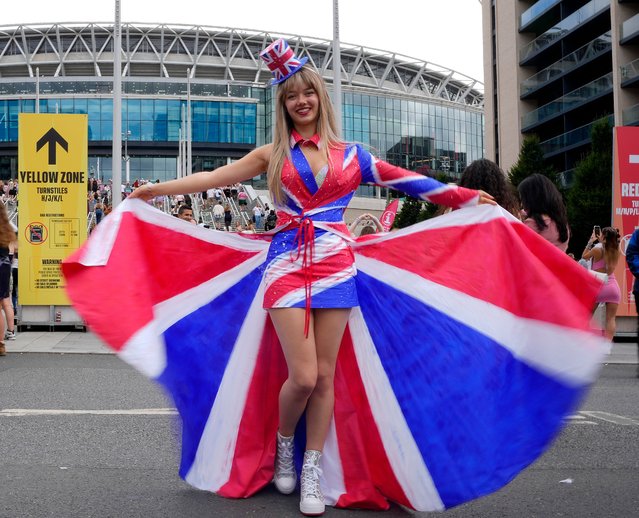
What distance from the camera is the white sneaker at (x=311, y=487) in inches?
130

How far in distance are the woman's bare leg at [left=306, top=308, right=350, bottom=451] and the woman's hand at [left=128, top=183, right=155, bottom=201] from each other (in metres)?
1.00

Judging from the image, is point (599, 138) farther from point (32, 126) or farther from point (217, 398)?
point (217, 398)

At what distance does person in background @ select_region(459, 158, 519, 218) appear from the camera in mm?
4715

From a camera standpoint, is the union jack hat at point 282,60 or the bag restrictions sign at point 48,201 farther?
the bag restrictions sign at point 48,201

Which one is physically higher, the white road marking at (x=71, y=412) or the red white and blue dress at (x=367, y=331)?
the red white and blue dress at (x=367, y=331)

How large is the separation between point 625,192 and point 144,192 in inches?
454

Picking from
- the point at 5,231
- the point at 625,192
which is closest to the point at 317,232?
the point at 5,231

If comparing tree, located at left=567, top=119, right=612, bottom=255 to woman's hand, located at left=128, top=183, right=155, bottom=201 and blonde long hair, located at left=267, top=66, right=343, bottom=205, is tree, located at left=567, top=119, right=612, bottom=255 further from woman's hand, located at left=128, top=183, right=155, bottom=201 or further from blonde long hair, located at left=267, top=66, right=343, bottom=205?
woman's hand, located at left=128, top=183, right=155, bottom=201

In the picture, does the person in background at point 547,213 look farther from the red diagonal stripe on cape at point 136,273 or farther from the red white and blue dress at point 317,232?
the red diagonal stripe on cape at point 136,273

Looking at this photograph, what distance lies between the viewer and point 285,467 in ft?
11.6

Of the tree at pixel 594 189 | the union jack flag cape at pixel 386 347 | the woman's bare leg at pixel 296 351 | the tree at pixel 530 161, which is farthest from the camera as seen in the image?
the tree at pixel 530 161

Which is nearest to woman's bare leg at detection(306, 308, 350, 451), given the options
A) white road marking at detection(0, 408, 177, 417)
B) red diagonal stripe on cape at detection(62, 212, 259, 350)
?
red diagonal stripe on cape at detection(62, 212, 259, 350)

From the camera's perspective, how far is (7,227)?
29.6 ft

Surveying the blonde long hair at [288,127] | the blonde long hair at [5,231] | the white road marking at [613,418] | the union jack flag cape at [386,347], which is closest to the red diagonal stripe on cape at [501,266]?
the union jack flag cape at [386,347]
